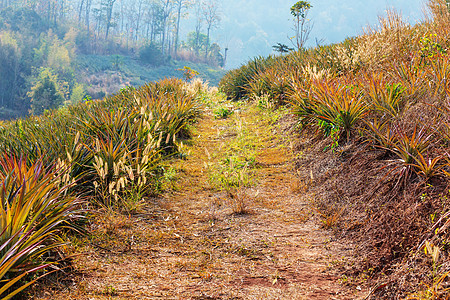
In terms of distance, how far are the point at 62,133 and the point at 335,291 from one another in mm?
3617

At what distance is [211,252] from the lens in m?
2.63

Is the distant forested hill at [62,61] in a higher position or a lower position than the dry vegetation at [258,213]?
higher

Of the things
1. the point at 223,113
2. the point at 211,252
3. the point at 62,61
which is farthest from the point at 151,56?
the point at 211,252

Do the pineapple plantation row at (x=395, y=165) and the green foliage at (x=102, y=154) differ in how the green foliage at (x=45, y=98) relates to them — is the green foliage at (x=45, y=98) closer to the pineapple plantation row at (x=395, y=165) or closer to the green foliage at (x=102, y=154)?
the green foliage at (x=102, y=154)

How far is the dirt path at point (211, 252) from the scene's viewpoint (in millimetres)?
2122

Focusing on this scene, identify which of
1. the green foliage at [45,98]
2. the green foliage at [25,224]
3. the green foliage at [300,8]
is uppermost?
the green foliage at [300,8]

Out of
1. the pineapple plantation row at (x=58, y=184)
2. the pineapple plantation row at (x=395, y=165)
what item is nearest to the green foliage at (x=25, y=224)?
the pineapple plantation row at (x=58, y=184)

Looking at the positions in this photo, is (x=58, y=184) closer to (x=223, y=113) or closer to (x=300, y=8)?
(x=223, y=113)

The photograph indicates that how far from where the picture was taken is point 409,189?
259 cm

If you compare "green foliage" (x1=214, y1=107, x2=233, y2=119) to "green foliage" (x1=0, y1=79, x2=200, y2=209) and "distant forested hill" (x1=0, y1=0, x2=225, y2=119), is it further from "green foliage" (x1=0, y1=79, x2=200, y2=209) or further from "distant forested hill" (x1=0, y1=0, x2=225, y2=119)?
"distant forested hill" (x1=0, y1=0, x2=225, y2=119)

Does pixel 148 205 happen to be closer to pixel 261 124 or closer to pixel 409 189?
pixel 409 189

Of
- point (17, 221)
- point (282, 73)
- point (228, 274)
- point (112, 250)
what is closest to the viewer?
point (17, 221)

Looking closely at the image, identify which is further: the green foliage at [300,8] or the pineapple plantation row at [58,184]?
the green foliage at [300,8]

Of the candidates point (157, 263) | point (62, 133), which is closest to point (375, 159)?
point (157, 263)
